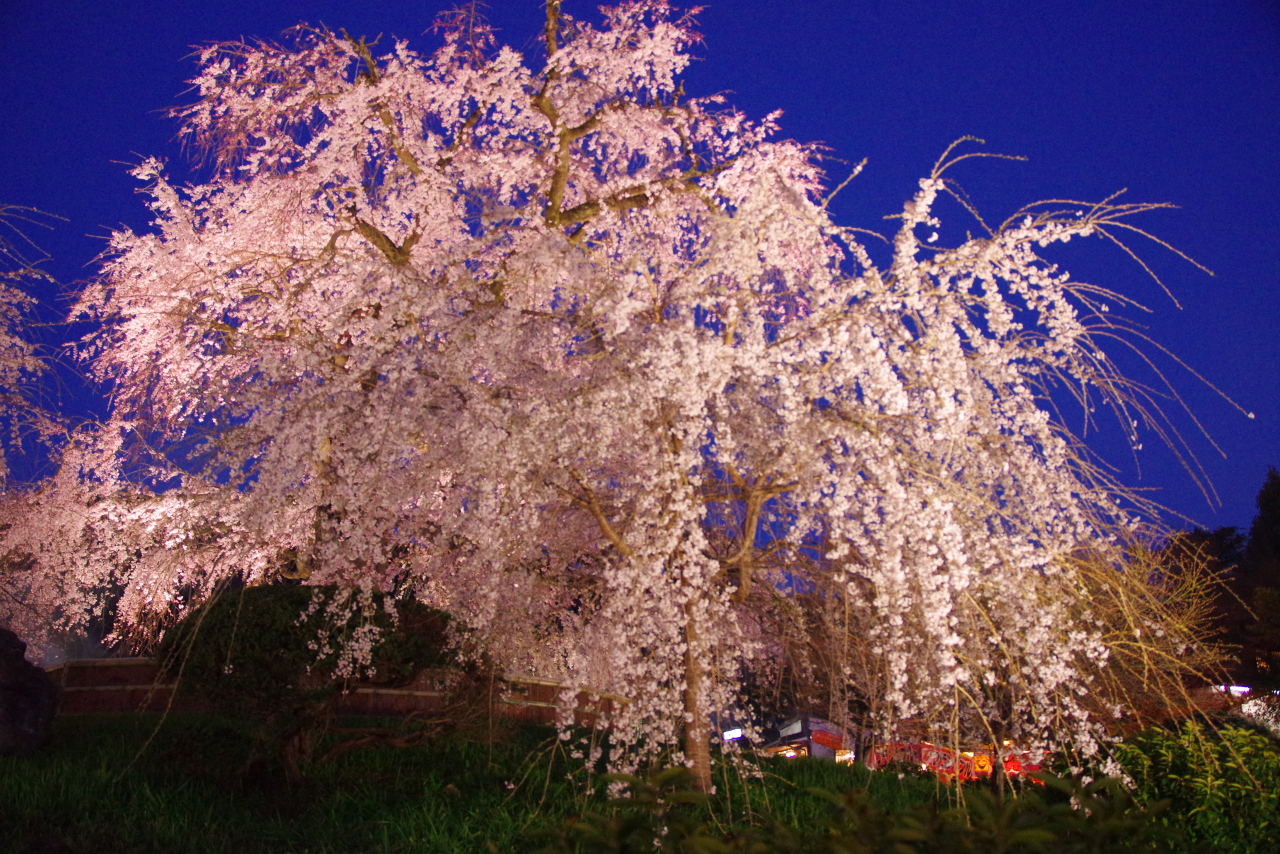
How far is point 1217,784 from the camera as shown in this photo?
6297mm

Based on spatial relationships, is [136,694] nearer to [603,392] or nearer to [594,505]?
[594,505]

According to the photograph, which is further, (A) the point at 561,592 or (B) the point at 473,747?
(B) the point at 473,747

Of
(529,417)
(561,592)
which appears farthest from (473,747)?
(529,417)

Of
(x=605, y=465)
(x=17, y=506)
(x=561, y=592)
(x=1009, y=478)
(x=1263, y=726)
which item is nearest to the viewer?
(x=1009, y=478)

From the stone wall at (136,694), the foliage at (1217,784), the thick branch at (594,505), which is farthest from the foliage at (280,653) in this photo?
the foliage at (1217,784)

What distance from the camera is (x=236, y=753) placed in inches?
320

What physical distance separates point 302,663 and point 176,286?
14.4 feet

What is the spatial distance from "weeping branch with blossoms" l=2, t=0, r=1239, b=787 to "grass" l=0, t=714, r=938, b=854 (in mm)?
1128

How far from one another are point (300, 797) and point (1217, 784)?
7593 mm

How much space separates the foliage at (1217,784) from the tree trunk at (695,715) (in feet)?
10.8

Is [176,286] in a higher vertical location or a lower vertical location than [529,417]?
higher

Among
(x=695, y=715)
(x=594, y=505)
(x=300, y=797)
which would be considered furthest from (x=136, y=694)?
(x=695, y=715)

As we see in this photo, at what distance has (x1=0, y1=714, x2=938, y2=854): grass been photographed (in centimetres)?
549

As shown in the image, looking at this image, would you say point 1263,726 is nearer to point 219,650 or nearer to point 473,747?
point 473,747
